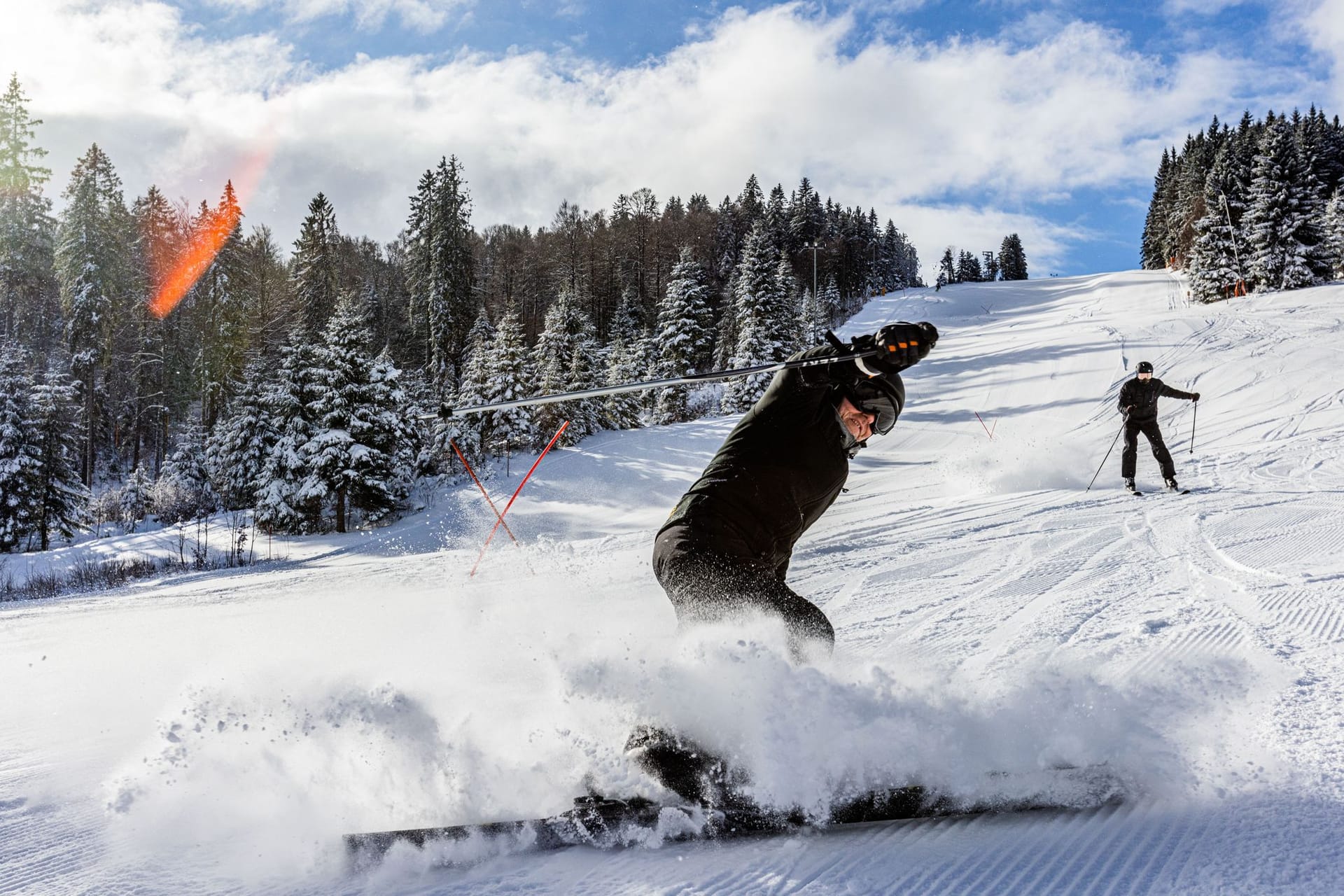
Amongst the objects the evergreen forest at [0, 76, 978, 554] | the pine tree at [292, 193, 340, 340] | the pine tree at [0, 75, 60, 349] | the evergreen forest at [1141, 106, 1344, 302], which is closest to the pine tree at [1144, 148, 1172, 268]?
the evergreen forest at [1141, 106, 1344, 302]

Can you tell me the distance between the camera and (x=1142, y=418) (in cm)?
1015

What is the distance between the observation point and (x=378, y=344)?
52.7m

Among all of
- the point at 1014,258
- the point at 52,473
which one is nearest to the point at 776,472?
the point at 52,473

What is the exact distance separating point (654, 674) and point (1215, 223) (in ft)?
174

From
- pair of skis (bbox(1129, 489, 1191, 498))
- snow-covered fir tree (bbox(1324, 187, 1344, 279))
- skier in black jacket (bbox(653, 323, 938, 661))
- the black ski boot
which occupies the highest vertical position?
snow-covered fir tree (bbox(1324, 187, 1344, 279))

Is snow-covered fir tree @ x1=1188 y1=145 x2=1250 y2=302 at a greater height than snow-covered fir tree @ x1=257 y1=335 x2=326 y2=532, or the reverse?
snow-covered fir tree @ x1=1188 y1=145 x2=1250 y2=302

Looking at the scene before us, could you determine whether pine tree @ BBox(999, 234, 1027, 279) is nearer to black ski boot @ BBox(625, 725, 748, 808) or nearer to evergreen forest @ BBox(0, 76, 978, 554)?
evergreen forest @ BBox(0, 76, 978, 554)

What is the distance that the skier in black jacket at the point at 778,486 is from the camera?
9.20 feet

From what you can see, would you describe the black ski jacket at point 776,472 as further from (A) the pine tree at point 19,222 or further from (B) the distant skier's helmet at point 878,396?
(A) the pine tree at point 19,222

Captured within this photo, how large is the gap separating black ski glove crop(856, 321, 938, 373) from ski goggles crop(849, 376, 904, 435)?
63 mm

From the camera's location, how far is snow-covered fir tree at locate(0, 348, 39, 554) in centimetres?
2456

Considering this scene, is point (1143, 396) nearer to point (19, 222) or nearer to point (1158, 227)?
point (19, 222)

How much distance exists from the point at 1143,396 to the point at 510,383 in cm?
2436

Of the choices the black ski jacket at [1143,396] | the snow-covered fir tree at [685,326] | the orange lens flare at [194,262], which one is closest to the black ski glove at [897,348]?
the black ski jacket at [1143,396]
